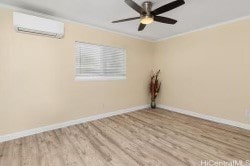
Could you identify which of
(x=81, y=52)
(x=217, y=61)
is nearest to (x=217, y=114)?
(x=217, y=61)

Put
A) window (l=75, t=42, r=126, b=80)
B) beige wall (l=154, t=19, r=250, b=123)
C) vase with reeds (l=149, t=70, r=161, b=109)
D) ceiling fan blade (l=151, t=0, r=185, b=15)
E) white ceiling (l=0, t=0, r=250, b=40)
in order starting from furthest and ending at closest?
vase with reeds (l=149, t=70, r=161, b=109), window (l=75, t=42, r=126, b=80), beige wall (l=154, t=19, r=250, b=123), white ceiling (l=0, t=0, r=250, b=40), ceiling fan blade (l=151, t=0, r=185, b=15)

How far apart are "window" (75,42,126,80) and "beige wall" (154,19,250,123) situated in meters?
1.43

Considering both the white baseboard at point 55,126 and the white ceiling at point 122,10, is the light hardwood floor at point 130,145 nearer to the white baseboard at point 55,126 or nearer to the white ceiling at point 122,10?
the white baseboard at point 55,126

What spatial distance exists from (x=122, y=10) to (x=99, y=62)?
4.65ft

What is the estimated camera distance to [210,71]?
3480 millimetres

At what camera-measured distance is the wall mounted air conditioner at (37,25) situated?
94.7 inches

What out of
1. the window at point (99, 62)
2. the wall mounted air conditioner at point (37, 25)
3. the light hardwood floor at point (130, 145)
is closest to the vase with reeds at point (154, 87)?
the window at point (99, 62)

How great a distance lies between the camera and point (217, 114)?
340 cm

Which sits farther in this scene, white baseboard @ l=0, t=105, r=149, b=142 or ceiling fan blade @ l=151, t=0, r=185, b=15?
white baseboard @ l=0, t=105, r=149, b=142

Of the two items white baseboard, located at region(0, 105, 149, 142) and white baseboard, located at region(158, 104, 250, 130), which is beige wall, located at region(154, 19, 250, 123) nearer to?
white baseboard, located at region(158, 104, 250, 130)

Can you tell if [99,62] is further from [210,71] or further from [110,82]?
[210,71]

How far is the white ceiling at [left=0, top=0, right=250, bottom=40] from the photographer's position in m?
2.38

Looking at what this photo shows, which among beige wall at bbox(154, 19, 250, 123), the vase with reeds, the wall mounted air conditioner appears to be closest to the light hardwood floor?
beige wall at bbox(154, 19, 250, 123)

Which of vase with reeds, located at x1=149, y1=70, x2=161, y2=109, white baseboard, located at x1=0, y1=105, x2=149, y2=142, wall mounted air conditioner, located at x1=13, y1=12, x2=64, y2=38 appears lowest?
white baseboard, located at x1=0, y1=105, x2=149, y2=142
